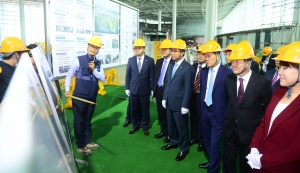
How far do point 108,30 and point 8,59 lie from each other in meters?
3.16

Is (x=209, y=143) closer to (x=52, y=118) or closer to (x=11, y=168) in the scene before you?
(x=52, y=118)

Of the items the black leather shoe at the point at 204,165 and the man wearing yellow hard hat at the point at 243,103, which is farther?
the black leather shoe at the point at 204,165

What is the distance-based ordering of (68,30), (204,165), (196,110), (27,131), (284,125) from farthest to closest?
1. (196,110)
2. (68,30)
3. (204,165)
4. (284,125)
5. (27,131)

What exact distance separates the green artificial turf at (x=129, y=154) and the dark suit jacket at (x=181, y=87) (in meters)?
0.91

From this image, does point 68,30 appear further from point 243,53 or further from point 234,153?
point 234,153

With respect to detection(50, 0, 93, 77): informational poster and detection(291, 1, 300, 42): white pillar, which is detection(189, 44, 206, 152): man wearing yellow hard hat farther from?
detection(291, 1, 300, 42): white pillar

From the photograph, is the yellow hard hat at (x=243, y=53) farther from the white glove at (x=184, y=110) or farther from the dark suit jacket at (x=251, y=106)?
the white glove at (x=184, y=110)

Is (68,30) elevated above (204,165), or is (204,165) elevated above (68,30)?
(68,30)

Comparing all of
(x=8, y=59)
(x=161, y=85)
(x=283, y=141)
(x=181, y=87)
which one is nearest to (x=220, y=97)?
(x=181, y=87)

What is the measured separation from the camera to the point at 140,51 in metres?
4.79

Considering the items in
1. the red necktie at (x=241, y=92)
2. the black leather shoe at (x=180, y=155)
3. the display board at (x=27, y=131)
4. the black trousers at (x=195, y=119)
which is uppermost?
the display board at (x=27, y=131)

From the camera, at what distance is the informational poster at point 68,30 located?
373 centimetres

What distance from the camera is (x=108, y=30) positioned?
18.5 ft

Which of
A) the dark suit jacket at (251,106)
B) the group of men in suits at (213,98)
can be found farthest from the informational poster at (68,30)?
the dark suit jacket at (251,106)
